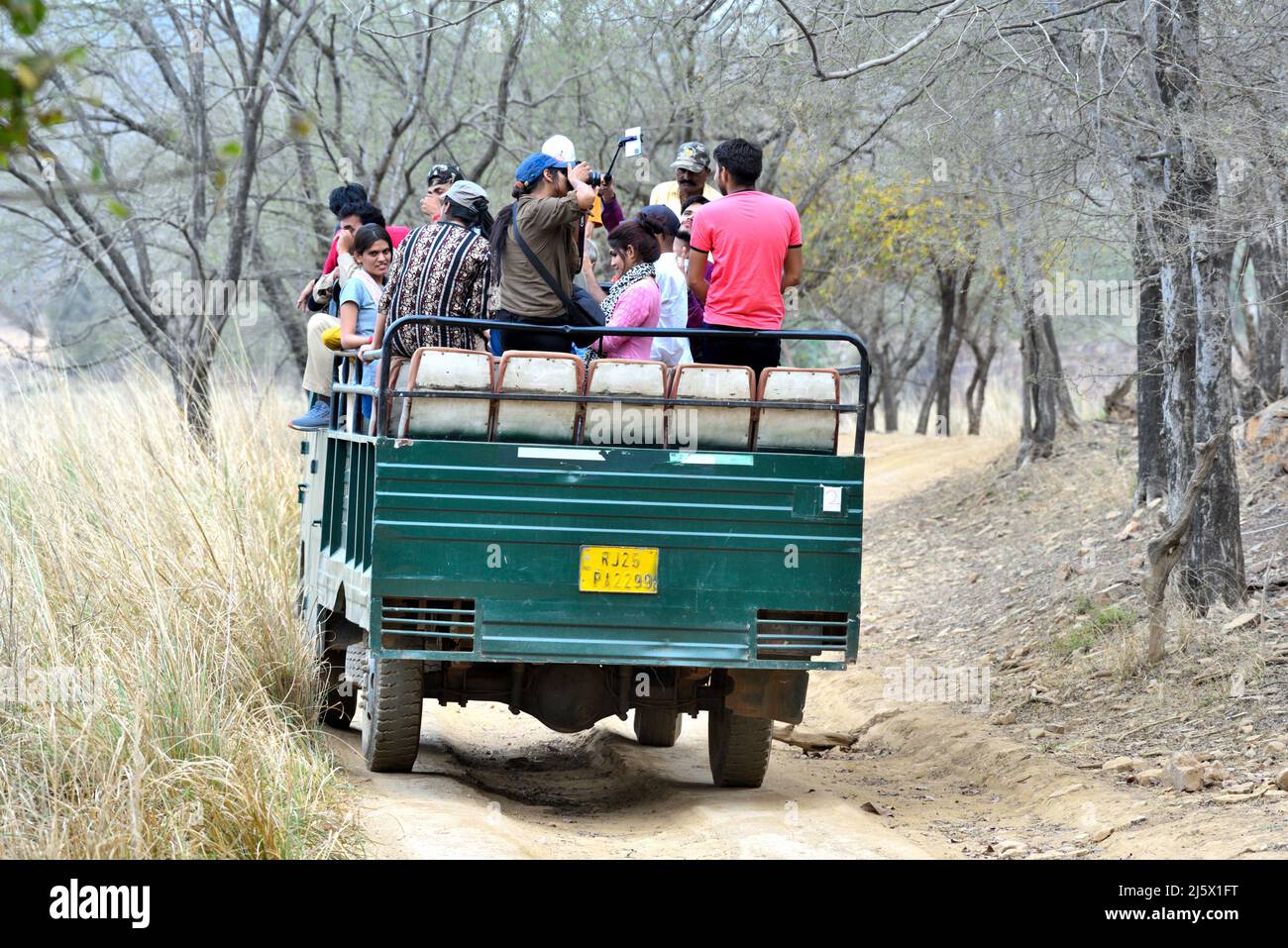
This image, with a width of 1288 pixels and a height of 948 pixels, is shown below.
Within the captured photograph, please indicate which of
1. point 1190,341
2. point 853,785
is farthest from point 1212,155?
point 853,785

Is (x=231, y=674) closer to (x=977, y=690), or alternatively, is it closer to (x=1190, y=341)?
(x=977, y=690)

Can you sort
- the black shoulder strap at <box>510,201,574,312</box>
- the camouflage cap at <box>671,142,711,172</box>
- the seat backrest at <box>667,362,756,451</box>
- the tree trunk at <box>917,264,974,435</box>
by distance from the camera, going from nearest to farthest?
the seat backrest at <box>667,362,756,451</box>, the black shoulder strap at <box>510,201,574,312</box>, the camouflage cap at <box>671,142,711,172</box>, the tree trunk at <box>917,264,974,435</box>

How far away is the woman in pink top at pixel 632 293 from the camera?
706 centimetres

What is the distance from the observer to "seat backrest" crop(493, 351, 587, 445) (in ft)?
20.9

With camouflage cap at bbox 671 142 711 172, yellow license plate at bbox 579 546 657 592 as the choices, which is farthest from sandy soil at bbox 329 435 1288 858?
camouflage cap at bbox 671 142 711 172

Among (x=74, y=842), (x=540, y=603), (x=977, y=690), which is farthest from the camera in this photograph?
(x=977, y=690)

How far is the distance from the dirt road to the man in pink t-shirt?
6.79 ft

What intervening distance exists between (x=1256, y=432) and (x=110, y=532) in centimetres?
985

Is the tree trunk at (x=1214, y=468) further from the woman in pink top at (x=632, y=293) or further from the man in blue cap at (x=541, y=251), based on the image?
the man in blue cap at (x=541, y=251)

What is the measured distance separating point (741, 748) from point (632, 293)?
2.18 metres

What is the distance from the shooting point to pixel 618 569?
6.39m

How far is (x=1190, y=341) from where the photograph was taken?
390 inches

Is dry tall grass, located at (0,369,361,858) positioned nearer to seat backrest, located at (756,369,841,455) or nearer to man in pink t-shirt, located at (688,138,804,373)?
seat backrest, located at (756,369,841,455)

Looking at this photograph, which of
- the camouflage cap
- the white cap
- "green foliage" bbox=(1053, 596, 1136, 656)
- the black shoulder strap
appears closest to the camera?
the black shoulder strap
